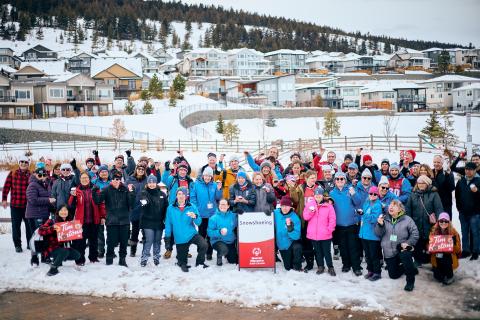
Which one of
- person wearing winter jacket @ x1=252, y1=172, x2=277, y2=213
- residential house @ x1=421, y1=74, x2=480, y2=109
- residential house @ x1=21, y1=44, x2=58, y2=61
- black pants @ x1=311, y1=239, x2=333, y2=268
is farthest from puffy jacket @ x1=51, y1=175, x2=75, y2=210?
residential house @ x1=21, y1=44, x2=58, y2=61

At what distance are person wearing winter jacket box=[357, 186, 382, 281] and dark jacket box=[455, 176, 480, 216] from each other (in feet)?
6.21

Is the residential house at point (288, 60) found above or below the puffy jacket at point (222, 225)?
above

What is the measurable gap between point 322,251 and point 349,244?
1.63ft

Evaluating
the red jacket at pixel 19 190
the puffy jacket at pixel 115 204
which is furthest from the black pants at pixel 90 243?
the red jacket at pixel 19 190

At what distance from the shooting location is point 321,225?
7859 mm

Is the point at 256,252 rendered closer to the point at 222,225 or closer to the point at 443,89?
the point at 222,225

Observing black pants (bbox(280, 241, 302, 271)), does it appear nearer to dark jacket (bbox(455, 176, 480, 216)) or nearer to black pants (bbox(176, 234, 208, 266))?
black pants (bbox(176, 234, 208, 266))

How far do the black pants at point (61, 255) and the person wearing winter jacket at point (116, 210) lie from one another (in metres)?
0.65

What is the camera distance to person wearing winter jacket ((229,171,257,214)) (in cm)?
845

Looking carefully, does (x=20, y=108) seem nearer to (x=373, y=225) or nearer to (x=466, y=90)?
(x=373, y=225)

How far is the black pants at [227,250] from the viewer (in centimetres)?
843

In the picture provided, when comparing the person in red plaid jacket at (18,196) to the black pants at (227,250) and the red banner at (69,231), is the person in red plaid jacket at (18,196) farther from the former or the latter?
the black pants at (227,250)

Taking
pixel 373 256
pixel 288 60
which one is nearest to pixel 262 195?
pixel 373 256

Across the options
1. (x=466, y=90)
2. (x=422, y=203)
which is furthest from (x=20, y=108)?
(x=466, y=90)
